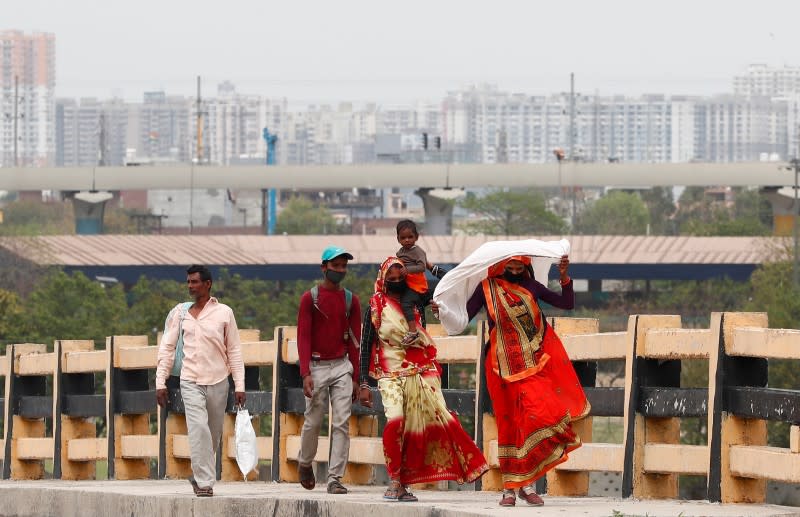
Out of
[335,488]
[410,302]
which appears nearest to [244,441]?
[335,488]

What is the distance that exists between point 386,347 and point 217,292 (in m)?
64.5

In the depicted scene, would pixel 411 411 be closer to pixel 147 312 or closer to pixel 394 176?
pixel 147 312

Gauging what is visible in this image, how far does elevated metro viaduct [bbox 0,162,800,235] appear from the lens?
3681 inches

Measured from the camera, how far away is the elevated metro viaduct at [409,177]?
93500mm

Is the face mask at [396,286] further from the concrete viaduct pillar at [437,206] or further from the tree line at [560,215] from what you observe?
the tree line at [560,215]

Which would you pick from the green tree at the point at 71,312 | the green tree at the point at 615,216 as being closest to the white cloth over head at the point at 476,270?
the green tree at the point at 71,312

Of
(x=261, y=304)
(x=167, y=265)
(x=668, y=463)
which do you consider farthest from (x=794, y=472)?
(x=167, y=265)

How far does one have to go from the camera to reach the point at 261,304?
68688mm

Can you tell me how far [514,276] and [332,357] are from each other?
4.85 ft

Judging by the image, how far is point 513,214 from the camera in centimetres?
12194

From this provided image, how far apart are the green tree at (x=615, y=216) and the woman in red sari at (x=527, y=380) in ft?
359

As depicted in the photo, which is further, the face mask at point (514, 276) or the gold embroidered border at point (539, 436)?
the face mask at point (514, 276)

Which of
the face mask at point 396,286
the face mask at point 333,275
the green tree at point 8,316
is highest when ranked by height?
the face mask at point 333,275

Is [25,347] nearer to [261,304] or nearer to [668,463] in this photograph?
[668,463]
